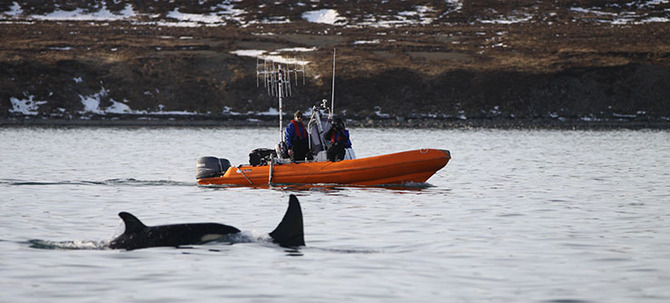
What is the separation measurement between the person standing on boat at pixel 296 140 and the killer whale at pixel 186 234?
1112 cm

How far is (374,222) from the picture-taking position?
17531 millimetres

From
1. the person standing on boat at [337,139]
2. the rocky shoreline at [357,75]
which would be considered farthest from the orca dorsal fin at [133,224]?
the rocky shoreline at [357,75]

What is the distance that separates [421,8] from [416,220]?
406 ft

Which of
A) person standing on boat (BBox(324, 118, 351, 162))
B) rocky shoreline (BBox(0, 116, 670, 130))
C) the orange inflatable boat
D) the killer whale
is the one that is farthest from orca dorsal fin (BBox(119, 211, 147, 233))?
rocky shoreline (BBox(0, 116, 670, 130))

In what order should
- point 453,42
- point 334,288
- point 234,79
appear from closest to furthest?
point 334,288
point 234,79
point 453,42

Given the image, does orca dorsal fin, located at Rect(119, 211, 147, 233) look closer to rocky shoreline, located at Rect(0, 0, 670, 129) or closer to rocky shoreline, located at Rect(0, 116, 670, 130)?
rocky shoreline, located at Rect(0, 116, 670, 130)

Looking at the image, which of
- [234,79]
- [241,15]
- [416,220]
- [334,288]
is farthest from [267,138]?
[241,15]

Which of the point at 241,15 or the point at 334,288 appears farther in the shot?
the point at 241,15

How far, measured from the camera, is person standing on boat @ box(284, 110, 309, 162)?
82.1 ft

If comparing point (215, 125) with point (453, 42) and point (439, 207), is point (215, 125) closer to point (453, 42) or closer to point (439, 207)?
point (453, 42)

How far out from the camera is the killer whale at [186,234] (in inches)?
530

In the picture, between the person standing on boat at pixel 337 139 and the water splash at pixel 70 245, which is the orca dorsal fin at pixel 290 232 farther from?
the person standing on boat at pixel 337 139

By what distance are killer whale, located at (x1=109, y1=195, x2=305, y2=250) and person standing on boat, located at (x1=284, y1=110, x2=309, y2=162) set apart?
438 inches

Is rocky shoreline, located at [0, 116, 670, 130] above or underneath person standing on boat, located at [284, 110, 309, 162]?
underneath
